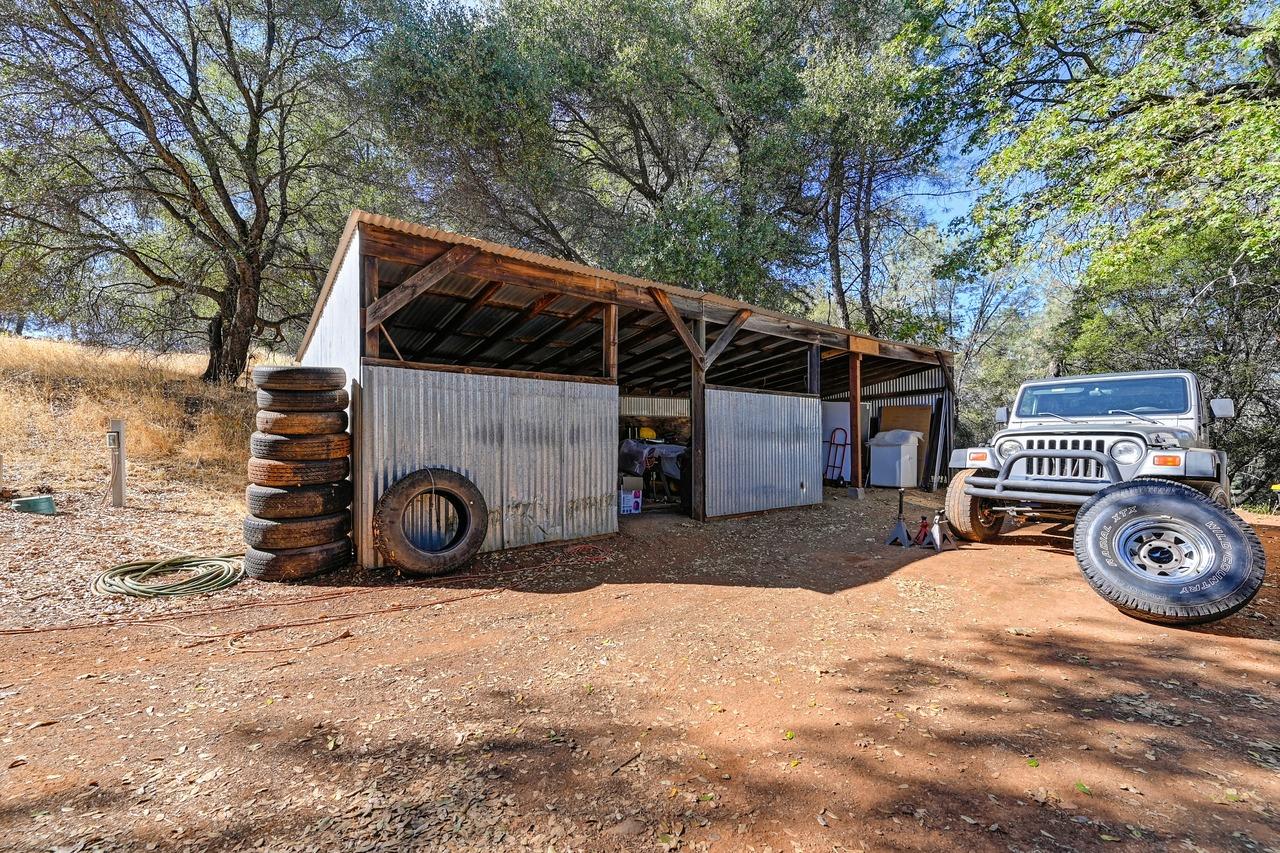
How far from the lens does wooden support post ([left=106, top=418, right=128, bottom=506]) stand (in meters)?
6.37

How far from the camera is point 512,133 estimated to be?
11.9 meters

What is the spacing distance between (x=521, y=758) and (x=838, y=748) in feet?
4.53

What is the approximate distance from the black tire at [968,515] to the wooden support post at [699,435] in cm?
326

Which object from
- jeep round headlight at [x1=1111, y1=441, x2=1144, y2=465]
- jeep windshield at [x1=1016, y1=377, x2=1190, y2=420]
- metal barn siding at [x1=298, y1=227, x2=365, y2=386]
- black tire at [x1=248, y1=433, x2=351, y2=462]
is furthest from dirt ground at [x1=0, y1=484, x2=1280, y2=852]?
metal barn siding at [x1=298, y1=227, x2=365, y2=386]

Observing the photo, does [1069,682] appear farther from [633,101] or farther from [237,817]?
[633,101]

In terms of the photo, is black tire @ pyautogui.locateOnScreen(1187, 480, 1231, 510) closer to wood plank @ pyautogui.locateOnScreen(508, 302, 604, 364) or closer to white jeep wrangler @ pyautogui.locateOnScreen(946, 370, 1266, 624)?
white jeep wrangler @ pyautogui.locateOnScreen(946, 370, 1266, 624)

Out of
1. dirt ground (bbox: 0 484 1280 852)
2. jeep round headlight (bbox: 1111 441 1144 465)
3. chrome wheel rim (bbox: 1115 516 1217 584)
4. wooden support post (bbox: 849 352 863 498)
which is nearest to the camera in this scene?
dirt ground (bbox: 0 484 1280 852)

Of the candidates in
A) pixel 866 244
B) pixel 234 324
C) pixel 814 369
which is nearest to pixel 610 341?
pixel 814 369

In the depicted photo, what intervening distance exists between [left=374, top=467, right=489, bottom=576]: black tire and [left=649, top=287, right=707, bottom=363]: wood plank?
3.71 m

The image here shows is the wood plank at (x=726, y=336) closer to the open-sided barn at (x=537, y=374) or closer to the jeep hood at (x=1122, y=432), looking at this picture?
the open-sided barn at (x=537, y=374)

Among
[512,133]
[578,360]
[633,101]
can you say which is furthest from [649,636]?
[633,101]

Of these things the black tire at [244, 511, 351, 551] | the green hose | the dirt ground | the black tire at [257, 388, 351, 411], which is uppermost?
the black tire at [257, 388, 351, 411]

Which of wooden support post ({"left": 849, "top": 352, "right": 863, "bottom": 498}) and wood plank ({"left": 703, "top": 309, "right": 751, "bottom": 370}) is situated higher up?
wood plank ({"left": 703, "top": 309, "right": 751, "bottom": 370})

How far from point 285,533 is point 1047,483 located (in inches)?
281
